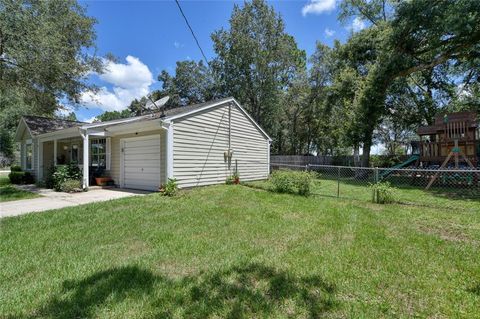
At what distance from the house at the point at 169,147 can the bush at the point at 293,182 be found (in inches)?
122

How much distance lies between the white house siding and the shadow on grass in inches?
267

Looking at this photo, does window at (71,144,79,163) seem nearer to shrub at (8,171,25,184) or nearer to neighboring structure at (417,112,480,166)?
shrub at (8,171,25,184)

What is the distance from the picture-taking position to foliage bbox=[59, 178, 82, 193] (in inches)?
408

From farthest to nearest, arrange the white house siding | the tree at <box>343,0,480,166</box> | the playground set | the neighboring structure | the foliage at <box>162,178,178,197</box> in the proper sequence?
the neighboring structure, the playground set, the tree at <box>343,0,480,166</box>, the white house siding, the foliage at <box>162,178,178,197</box>

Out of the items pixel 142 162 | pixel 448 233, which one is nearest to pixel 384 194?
pixel 448 233

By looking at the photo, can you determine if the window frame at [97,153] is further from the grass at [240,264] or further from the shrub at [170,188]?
the grass at [240,264]

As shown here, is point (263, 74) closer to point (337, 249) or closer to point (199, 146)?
point (199, 146)

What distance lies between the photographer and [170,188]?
9.03 metres

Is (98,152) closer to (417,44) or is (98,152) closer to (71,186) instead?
(71,186)

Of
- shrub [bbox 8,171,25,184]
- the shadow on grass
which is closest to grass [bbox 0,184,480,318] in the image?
the shadow on grass

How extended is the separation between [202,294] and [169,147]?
7.16 m

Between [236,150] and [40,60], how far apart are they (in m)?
8.93

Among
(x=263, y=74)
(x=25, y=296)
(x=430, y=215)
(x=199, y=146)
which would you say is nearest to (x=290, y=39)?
(x=263, y=74)

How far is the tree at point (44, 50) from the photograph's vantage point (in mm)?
10445
